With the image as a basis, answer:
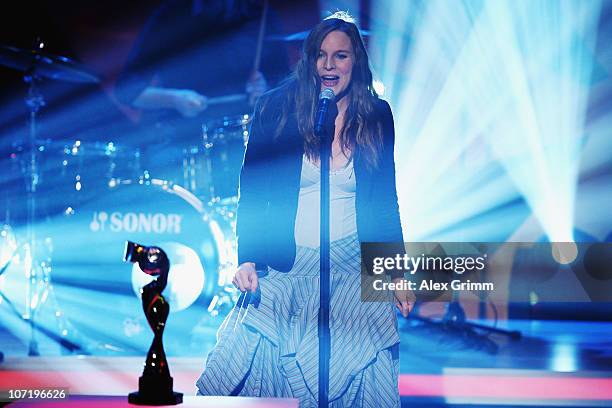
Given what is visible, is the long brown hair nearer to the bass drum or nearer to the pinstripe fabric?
the pinstripe fabric

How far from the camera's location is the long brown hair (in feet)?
9.43

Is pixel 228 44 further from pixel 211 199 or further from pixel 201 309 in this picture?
pixel 201 309

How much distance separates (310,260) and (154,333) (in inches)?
40.7

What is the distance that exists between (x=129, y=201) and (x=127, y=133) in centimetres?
33

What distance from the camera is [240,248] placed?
278cm

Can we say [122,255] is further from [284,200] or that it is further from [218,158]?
[284,200]

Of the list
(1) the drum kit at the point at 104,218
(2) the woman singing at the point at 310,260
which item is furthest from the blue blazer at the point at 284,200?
(1) the drum kit at the point at 104,218

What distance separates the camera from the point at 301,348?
8.91 feet

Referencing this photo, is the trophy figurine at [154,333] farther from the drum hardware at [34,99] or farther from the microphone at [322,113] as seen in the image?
the drum hardware at [34,99]

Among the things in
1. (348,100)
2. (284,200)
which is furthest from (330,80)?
(284,200)

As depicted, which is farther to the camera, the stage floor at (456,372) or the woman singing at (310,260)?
the stage floor at (456,372)

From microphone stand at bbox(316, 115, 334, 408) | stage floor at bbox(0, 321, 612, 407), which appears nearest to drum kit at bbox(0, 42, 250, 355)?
stage floor at bbox(0, 321, 612, 407)

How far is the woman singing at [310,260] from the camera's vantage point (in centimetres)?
269

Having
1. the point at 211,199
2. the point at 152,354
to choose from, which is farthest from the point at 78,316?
the point at 152,354
